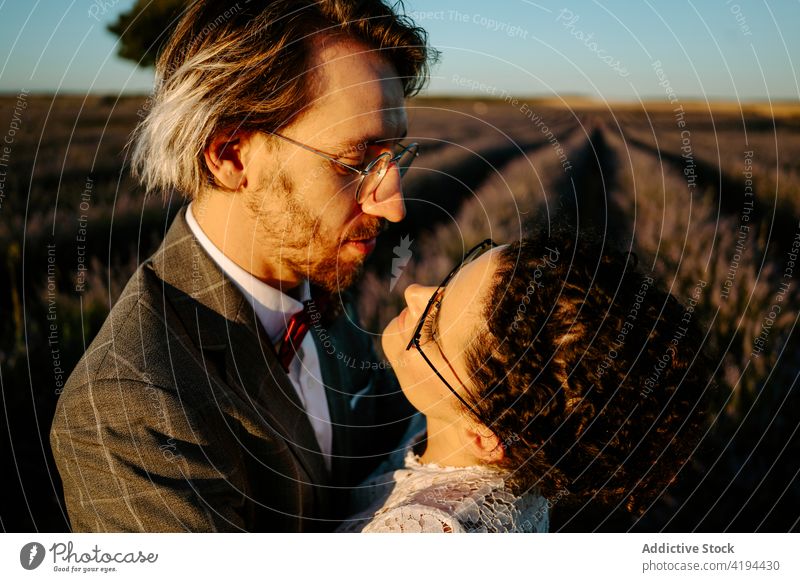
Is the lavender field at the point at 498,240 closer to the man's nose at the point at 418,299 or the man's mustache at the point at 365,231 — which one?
the man's mustache at the point at 365,231

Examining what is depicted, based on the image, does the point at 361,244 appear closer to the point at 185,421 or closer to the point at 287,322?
the point at 287,322

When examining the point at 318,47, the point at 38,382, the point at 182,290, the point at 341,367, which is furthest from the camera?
the point at 38,382

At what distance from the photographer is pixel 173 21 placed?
2457 millimetres

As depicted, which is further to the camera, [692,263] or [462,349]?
[692,263]

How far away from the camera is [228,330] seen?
226 centimetres

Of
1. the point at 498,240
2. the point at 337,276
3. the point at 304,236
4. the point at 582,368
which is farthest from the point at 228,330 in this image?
the point at 498,240

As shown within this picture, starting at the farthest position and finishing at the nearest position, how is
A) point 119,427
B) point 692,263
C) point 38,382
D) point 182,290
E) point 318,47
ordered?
point 692,263 < point 38,382 < point 318,47 < point 182,290 < point 119,427

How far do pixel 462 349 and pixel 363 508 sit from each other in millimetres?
886

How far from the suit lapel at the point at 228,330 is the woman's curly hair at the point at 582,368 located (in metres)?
0.73

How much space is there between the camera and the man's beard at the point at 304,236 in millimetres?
2486

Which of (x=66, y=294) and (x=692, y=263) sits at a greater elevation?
(x=692, y=263)

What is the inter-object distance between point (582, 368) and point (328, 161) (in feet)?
4.01

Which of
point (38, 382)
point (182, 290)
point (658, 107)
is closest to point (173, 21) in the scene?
point (182, 290)
